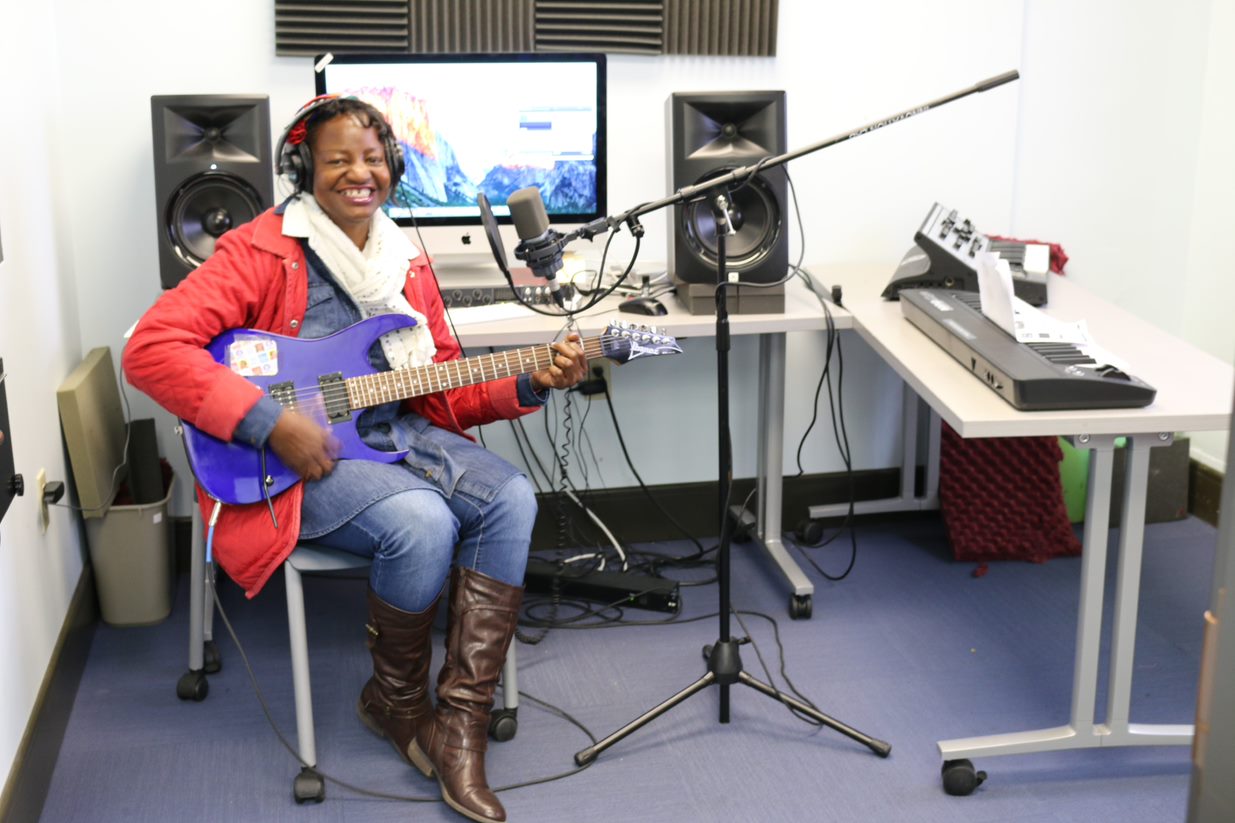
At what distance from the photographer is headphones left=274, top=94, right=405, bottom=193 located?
93.1 inches

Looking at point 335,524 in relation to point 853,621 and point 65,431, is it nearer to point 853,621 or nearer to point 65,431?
point 65,431

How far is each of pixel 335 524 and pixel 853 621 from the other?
1281mm

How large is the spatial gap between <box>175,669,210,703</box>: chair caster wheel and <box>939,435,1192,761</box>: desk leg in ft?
4.77

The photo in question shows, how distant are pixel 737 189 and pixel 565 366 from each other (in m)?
0.68

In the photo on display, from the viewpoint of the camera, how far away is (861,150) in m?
3.37

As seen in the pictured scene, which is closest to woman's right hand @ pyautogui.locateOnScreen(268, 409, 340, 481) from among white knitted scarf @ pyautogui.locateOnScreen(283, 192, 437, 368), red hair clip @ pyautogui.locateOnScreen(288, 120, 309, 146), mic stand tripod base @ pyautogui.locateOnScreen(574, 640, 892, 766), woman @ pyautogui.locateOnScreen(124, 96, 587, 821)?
woman @ pyautogui.locateOnScreen(124, 96, 587, 821)

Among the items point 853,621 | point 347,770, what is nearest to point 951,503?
point 853,621

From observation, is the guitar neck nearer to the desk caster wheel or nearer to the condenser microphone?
the condenser microphone

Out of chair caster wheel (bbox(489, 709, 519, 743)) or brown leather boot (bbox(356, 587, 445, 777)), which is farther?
chair caster wheel (bbox(489, 709, 519, 743))

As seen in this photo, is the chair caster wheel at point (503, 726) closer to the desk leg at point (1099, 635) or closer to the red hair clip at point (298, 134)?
the desk leg at point (1099, 635)

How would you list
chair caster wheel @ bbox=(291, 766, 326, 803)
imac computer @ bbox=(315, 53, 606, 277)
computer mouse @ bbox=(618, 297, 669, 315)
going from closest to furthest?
chair caster wheel @ bbox=(291, 766, 326, 803) < computer mouse @ bbox=(618, 297, 669, 315) < imac computer @ bbox=(315, 53, 606, 277)

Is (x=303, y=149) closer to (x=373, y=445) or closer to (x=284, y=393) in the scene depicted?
(x=284, y=393)

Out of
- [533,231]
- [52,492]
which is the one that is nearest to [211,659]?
[52,492]

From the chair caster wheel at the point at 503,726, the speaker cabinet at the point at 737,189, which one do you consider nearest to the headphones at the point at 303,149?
the speaker cabinet at the point at 737,189
